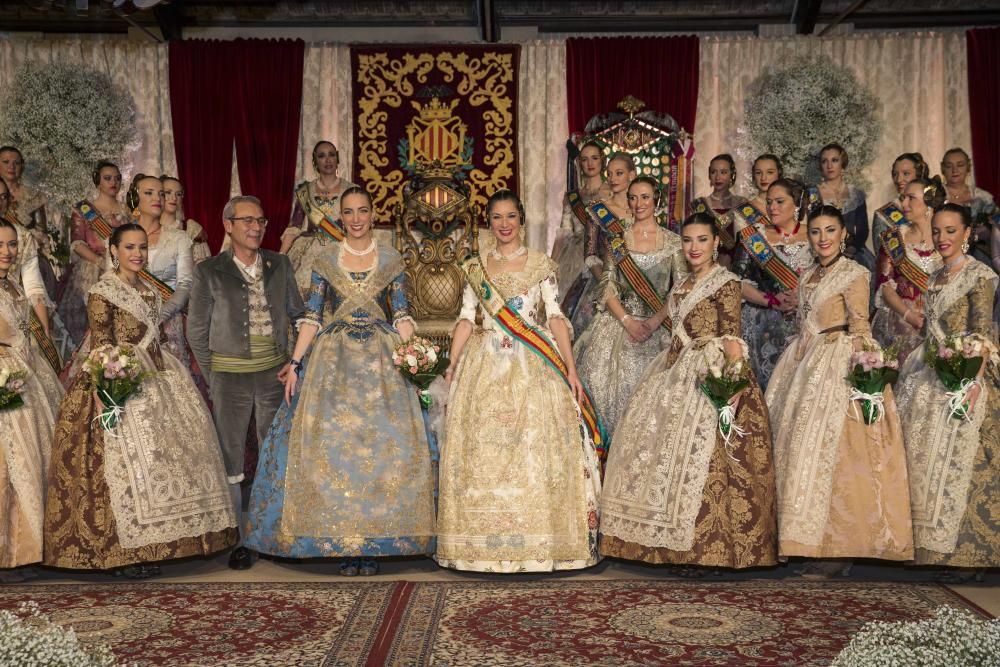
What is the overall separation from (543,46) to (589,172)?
2.53 meters

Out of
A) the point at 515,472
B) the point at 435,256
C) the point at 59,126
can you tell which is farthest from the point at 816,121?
the point at 59,126

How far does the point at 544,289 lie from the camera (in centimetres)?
558

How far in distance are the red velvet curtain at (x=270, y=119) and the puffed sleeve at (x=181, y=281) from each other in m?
3.22

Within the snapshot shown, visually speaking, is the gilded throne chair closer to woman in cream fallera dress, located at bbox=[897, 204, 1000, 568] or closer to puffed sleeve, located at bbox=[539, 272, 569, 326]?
puffed sleeve, located at bbox=[539, 272, 569, 326]

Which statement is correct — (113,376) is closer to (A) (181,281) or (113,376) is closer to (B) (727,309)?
(A) (181,281)

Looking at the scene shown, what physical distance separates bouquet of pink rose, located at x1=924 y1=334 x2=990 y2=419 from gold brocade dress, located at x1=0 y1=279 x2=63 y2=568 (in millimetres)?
4122

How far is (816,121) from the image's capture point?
950 centimetres

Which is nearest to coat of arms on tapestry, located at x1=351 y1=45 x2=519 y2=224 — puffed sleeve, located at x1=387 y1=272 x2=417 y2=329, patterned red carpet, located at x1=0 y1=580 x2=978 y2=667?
puffed sleeve, located at x1=387 y1=272 x2=417 y2=329

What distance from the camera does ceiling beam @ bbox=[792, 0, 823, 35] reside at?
9.80 meters

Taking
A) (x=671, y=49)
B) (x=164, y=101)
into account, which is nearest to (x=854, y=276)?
(x=671, y=49)

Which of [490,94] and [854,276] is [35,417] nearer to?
[854,276]

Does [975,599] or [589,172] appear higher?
[589,172]

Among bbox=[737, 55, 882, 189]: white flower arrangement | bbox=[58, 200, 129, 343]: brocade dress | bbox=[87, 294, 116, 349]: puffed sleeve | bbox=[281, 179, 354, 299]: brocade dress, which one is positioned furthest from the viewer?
bbox=[737, 55, 882, 189]: white flower arrangement

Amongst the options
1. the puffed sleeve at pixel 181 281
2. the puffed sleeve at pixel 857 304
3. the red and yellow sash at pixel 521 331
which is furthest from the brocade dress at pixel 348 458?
the puffed sleeve at pixel 857 304
